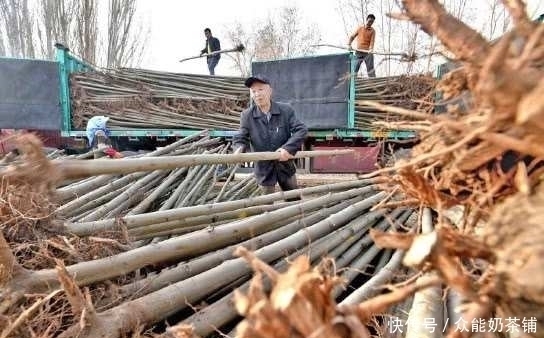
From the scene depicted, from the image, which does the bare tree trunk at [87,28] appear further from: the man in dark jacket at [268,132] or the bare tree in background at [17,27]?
the man in dark jacket at [268,132]

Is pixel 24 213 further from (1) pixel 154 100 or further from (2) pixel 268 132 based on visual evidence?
(1) pixel 154 100

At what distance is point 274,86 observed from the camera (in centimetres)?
671

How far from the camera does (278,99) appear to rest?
6.67 meters

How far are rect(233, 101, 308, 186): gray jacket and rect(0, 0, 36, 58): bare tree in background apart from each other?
17.3 m

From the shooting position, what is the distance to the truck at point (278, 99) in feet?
A: 20.9

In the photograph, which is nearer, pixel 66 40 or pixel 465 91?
pixel 465 91

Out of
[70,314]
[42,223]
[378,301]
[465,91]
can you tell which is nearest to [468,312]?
[378,301]

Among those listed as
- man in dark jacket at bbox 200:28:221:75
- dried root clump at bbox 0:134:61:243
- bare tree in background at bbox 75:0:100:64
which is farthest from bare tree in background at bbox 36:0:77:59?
dried root clump at bbox 0:134:61:243

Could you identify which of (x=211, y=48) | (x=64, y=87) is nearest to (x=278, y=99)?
(x=64, y=87)

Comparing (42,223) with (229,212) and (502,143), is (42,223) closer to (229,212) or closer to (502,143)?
(229,212)

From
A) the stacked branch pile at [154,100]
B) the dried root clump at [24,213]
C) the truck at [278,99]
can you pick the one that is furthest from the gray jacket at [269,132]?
the stacked branch pile at [154,100]

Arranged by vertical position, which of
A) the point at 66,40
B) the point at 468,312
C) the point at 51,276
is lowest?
the point at 51,276

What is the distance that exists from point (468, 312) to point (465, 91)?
1.70 feet

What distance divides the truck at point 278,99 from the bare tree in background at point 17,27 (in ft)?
40.8
